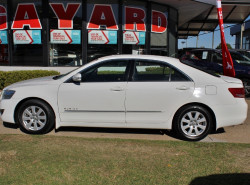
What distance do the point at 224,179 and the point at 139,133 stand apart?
237 cm

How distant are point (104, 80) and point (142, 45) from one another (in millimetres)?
8795

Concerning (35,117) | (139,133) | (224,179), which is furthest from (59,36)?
(224,179)

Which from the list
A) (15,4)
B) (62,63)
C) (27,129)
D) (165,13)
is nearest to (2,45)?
(15,4)

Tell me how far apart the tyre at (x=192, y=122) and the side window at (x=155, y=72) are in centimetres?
59

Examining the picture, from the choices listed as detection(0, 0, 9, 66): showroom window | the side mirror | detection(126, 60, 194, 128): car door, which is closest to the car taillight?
detection(126, 60, 194, 128): car door

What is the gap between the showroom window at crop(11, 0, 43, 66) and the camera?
41.8 ft

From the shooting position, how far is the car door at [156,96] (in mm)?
5148

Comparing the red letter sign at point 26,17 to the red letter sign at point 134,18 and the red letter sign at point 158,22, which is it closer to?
the red letter sign at point 134,18

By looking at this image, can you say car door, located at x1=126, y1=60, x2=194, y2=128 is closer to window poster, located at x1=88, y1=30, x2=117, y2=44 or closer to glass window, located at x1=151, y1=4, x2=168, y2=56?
window poster, located at x1=88, y1=30, x2=117, y2=44

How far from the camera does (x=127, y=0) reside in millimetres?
13305

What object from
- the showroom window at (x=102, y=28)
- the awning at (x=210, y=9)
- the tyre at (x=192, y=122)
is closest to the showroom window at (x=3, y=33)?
the showroom window at (x=102, y=28)

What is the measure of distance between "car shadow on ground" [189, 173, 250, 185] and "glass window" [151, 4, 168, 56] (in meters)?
10.9

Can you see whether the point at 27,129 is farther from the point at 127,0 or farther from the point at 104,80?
the point at 127,0

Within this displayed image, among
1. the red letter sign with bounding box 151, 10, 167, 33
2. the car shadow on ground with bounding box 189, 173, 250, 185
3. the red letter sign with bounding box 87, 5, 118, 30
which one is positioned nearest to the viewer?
the car shadow on ground with bounding box 189, 173, 250, 185
